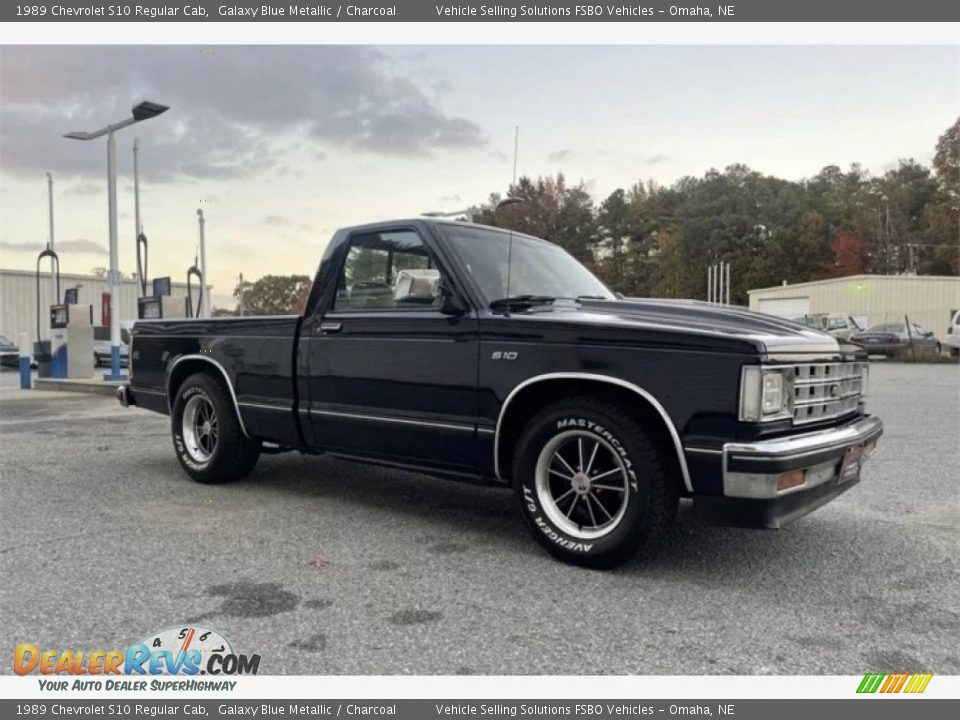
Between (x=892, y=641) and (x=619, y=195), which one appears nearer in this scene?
(x=892, y=641)

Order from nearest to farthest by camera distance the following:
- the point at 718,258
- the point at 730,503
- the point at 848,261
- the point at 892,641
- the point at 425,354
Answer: the point at 892,641
the point at 730,503
the point at 425,354
the point at 848,261
the point at 718,258

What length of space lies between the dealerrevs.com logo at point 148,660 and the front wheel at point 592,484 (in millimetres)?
1659

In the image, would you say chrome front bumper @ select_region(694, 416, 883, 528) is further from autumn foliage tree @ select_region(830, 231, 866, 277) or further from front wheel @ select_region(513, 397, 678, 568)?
autumn foliage tree @ select_region(830, 231, 866, 277)

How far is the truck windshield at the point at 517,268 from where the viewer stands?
14.9 feet

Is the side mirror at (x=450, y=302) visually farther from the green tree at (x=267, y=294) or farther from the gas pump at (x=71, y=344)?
the gas pump at (x=71, y=344)

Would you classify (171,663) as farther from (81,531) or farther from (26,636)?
(81,531)

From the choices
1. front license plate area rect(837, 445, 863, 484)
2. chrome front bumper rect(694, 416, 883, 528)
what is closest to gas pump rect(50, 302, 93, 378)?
chrome front bumper rect(694, 416, 883, 528)

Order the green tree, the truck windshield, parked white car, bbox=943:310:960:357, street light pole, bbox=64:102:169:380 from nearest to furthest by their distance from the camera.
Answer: the truck windshield
the green tree
street light pole, bbox=64:102:169:380
parked white car, bbox=943:310:960:357

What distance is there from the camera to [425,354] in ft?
14.7

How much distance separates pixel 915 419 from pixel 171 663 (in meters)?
9.72

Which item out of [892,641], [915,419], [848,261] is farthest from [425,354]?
[848,261]

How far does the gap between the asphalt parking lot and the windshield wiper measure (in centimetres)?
135

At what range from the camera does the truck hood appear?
3.54m

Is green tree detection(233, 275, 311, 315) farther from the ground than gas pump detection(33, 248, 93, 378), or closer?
farther from the ground
